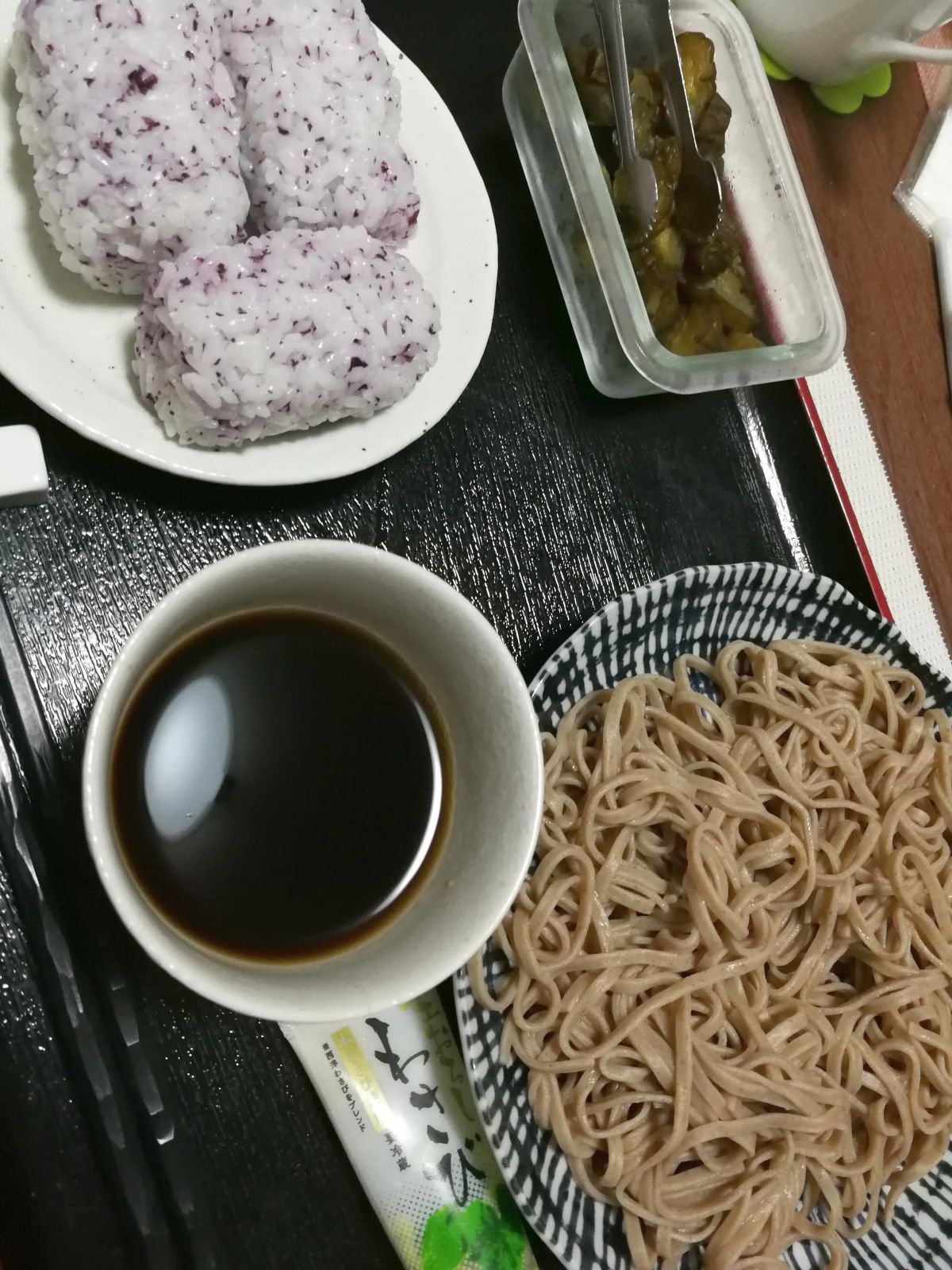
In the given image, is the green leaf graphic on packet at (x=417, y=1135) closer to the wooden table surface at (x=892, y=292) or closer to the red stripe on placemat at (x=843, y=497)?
the red stripe on placemat at (x=843, y=497)

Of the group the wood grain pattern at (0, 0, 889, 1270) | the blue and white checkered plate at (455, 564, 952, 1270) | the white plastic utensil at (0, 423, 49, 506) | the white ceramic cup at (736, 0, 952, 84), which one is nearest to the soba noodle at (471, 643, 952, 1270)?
the blue and white checkered plate at (455, 564, 952, 1270)

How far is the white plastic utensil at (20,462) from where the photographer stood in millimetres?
657

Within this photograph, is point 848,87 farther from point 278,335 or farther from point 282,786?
point 282,786

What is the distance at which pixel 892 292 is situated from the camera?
132 cm

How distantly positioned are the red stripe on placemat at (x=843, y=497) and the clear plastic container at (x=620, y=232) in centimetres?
12

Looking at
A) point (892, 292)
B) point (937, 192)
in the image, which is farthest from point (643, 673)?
point (937, 192)

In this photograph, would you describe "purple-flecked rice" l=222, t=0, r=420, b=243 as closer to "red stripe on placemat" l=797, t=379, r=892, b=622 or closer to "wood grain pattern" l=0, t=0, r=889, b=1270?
"wood grain pattern" l=0, t=0, r=889, b=1270

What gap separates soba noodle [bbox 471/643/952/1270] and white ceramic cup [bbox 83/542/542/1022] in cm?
22

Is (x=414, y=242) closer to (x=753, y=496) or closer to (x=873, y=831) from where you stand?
(x=753, y=496)

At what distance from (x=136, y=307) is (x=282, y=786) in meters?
0.43

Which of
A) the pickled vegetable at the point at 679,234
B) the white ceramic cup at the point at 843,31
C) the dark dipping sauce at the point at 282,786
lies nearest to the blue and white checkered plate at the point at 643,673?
the dark dipping sauce at the point at 282,786

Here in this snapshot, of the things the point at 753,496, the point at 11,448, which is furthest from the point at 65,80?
the point at 753,496

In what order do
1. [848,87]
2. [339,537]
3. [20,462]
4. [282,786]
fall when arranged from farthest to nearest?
[848,87]
[339,537]
[282,786]
[20,462]

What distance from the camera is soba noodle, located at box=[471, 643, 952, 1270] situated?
92 cm
